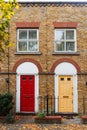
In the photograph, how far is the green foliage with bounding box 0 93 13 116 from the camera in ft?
62.8

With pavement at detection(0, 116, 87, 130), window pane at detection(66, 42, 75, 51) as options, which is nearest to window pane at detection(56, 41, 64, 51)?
window pane at detection(66, 42, 75, 51)

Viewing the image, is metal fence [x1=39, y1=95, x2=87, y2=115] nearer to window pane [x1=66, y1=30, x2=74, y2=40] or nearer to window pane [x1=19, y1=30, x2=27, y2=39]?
window pane [x1=66, y1=30, x2=74, y2=40]

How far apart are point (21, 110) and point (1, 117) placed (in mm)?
2544

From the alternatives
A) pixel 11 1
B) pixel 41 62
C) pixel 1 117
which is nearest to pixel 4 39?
pixel 11 1

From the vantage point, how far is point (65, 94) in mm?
21047

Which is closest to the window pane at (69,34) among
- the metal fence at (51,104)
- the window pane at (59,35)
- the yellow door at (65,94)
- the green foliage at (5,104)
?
the window pane at (59,35)

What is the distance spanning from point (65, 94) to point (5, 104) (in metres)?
4.11

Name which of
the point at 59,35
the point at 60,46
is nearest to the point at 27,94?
the point at 60,46

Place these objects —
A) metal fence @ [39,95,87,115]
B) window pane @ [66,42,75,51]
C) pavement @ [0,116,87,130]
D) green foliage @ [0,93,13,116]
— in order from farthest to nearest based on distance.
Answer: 1. window pane @ [66,42,75,51]
2. metal fence @ [39,95,87,115]
3. green foliage @ [0,93,13,116]
4. pavement @ [0,116,87,130]

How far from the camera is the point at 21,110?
20969 millimetres

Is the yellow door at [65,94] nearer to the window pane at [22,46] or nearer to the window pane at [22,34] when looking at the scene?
the window pane at [22,46]

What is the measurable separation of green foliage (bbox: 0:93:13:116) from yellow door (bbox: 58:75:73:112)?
346cm

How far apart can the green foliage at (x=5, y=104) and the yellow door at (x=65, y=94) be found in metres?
3.46

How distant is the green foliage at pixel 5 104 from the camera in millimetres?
19156
